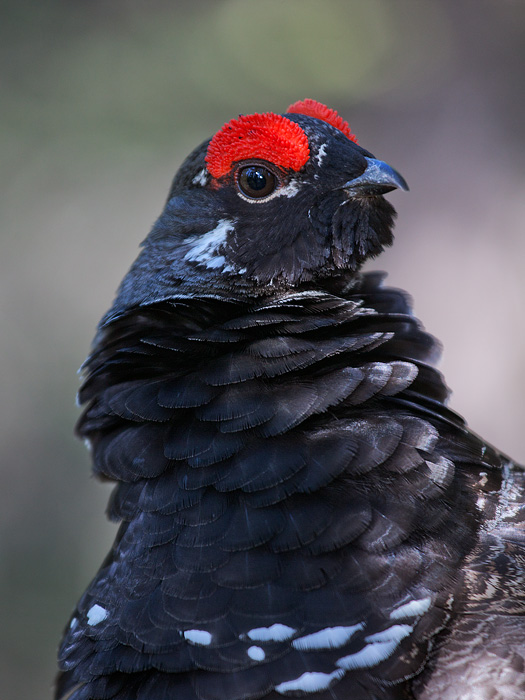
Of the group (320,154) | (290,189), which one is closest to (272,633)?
(290,189)

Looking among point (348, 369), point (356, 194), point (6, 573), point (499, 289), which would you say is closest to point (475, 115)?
point (499, 289)

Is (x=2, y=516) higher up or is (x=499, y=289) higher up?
(x=499, y=289)

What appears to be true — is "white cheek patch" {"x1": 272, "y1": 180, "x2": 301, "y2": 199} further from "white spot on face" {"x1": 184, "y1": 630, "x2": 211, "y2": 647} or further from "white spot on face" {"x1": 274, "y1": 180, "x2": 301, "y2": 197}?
"white spot on face" {"x1": 184, "y1": 630, "x2": 211, "y2": 647}

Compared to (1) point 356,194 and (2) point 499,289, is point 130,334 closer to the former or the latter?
(1) point 356,194

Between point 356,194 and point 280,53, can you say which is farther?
point 280,53

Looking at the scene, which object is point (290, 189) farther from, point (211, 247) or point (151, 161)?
point (151, 161)

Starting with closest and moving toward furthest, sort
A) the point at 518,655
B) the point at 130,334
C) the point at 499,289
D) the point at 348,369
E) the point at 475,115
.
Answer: the point at 518,655 → the point at 348,369 → the point at 130,334 → the point at 499,289 → the point at 475,115
